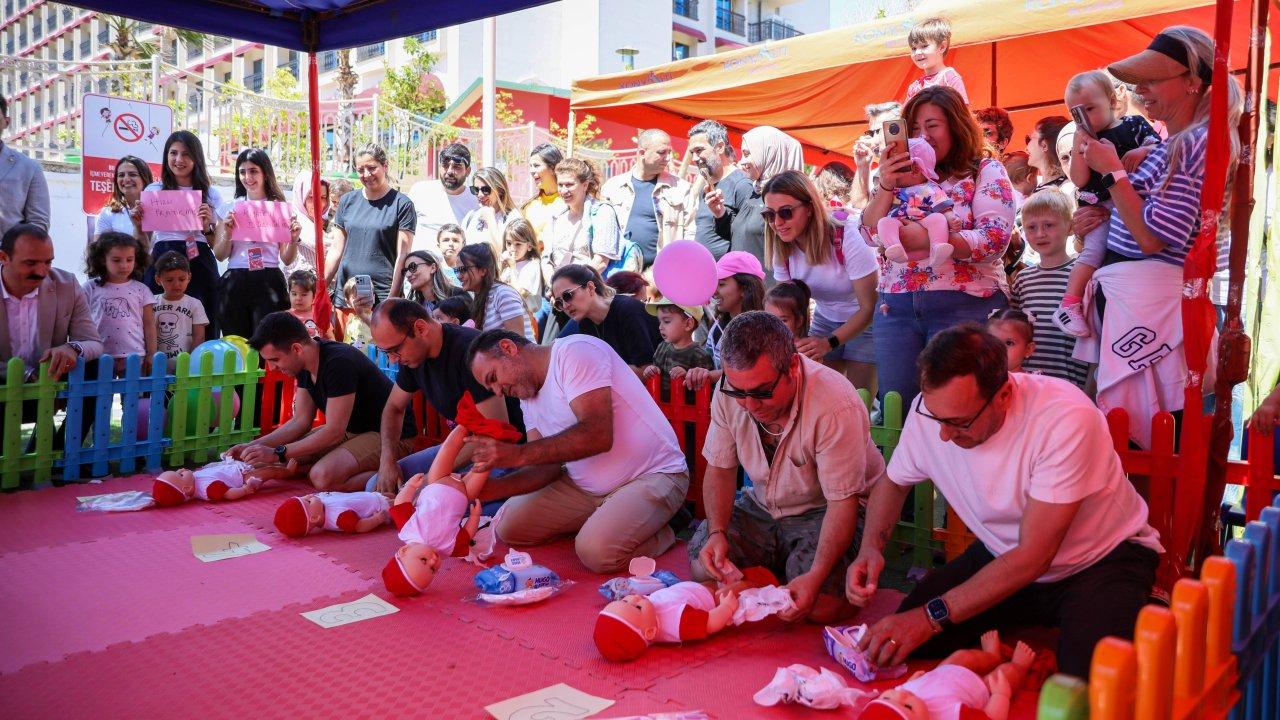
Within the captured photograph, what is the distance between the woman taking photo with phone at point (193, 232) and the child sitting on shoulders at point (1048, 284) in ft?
19.0

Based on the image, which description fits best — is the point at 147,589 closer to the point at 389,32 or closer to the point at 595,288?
the point at 595,288

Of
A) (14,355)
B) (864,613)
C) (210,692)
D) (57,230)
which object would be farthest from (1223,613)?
(57,230)

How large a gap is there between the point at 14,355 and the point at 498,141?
46.6 feet

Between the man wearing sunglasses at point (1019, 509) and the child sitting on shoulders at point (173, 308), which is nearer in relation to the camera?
the man wearing sunglasses at point (1019, 509)

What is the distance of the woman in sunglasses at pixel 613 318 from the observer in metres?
5.46

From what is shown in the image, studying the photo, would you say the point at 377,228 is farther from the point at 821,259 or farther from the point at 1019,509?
the point at 1019,509

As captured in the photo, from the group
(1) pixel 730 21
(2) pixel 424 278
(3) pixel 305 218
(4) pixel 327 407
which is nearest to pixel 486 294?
(2) pixel 424 278

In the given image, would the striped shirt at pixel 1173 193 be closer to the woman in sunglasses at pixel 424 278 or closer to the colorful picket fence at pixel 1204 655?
the colorful picket fence at pixel 1204 655

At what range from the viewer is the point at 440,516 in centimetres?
412

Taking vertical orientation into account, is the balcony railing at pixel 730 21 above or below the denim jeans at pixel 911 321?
above

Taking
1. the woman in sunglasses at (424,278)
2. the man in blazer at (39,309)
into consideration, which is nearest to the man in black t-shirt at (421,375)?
the woman in sunglasses at (424,278)

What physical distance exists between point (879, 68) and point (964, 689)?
7.39m

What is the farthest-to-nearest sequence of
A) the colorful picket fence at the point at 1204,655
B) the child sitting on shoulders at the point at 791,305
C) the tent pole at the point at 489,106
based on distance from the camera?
the tent pole at the point at 489,106, the child sitting on shoulders at the point at 791,305, the colorful picket fence at the point at 1204,655

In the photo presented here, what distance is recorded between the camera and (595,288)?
18.1ft
